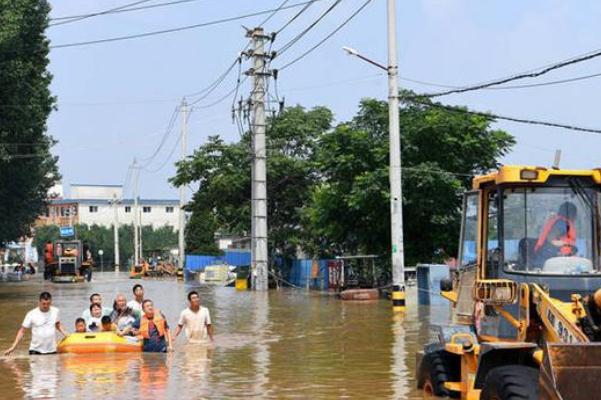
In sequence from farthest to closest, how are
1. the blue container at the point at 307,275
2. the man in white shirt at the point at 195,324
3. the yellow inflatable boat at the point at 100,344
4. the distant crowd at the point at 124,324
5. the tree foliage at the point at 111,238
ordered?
the tree foliage at the point at 111,238 < the blue container at the point at 307,275 < the man in white shirt at the point at 195,324 < the distant crowd at the point at 124,324 < the yellow inflatable boat at the point at 100,344

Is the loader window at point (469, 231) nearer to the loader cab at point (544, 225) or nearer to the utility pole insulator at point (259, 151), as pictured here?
the loader cab at point (544, 225)

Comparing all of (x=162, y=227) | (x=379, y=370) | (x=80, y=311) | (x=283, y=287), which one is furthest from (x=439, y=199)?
(x=162, y=227)

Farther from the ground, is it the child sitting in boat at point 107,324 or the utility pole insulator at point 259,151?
the utility pole insulator at point 259,151

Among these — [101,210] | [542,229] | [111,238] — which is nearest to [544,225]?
[542,229]

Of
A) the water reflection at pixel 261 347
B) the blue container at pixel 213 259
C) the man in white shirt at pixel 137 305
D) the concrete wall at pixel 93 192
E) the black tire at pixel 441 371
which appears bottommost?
the water reflection at pixel 261 347

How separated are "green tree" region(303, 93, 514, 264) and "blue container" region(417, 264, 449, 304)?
474cm

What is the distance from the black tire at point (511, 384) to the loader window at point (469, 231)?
7.56ft

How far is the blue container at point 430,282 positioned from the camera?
30.0 metres

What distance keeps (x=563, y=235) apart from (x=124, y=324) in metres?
10.6

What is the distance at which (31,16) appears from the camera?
4053cm

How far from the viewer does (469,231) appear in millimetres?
10750

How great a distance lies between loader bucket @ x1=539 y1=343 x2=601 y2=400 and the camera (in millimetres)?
7391

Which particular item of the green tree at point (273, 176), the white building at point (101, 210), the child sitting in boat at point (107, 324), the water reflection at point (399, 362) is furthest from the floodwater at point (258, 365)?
the white building at point (101, 210)

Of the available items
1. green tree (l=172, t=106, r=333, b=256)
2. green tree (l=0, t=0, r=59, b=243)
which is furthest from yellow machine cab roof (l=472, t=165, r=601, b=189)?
green tree (l=172, t=106, r=333, b=256)
